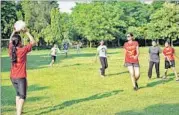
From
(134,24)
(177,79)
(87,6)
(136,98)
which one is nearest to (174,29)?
(134,24)

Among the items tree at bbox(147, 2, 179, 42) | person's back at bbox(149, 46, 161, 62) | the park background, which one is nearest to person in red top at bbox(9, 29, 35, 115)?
the park background

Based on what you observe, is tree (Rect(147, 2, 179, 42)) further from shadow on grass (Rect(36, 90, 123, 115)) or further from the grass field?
shadow on grass (Rect(36, 90, 123, 115))

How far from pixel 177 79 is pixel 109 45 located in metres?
80.3

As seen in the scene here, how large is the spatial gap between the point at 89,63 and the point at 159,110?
71.2ft

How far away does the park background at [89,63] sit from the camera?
37.1 ft

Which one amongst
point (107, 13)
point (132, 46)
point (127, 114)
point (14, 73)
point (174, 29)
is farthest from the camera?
point (107, 13)

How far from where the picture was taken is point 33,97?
13.0 meters

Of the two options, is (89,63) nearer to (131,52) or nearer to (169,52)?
(169,52)

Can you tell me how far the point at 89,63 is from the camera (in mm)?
32125

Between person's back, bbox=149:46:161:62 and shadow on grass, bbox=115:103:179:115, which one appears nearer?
shadow on grass, bbox=115:103:179:115

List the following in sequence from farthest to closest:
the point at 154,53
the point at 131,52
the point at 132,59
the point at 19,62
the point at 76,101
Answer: the point at 154,53, the point at 131,52, the point at 132,59, the point at 76,101, the point at 19,62

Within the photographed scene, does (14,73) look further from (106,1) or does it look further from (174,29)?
(106,1)

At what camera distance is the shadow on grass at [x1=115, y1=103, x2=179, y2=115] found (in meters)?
10.1

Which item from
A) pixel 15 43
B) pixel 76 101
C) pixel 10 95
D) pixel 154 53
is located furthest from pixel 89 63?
pixel 15 43
